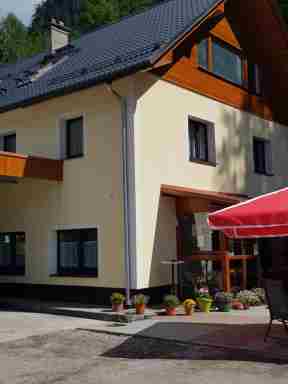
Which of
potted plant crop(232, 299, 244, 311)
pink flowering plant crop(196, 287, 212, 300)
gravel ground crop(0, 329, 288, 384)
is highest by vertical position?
pink flowering plant crop(196, 287, 212, 300)

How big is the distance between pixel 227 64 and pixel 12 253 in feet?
27.1

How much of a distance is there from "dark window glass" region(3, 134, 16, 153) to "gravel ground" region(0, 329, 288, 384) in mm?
7433

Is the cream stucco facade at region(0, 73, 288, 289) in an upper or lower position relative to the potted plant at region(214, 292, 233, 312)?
upper

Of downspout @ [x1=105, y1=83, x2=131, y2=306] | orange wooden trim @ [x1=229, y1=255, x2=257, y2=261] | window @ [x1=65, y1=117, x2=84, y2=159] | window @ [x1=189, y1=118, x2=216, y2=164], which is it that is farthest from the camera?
window @ [x1=189, y1=118, x2=216, y2=164]

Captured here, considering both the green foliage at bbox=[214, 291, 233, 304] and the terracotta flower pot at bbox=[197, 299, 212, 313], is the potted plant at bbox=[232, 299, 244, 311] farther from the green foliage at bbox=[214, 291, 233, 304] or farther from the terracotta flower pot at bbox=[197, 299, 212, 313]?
Result: the terracotta flower pot at bbox=[197, 299, 212, 313]

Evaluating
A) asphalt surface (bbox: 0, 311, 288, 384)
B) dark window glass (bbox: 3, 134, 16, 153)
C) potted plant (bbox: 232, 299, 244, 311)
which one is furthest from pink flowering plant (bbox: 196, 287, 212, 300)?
dark window glass (bbox: 3, 134, 16, 153)

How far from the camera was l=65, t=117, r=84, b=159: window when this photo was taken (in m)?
13.4

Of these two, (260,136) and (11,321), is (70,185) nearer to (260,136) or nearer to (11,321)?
(11,321)

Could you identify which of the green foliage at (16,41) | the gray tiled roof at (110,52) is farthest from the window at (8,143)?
the green foliage at (16,41)

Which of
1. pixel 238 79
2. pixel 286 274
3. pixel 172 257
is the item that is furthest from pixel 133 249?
pixel 238 79

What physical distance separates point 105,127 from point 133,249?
3.01 metres

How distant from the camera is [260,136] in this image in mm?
16938

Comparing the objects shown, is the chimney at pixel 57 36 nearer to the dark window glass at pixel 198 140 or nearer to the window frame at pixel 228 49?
the window frame at pixel 228 49

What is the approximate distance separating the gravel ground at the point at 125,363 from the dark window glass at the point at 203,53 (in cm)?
845
